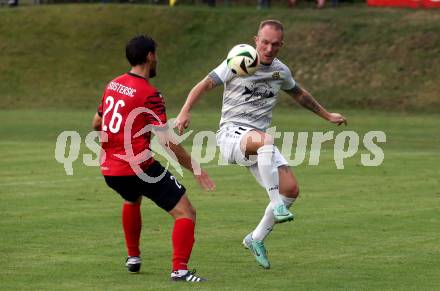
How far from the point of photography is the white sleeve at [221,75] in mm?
12867

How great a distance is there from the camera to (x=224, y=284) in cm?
1150

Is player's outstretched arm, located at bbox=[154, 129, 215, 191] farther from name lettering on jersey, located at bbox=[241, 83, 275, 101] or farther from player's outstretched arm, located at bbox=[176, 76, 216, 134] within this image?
name lettering on jersey, located at bbox=[241, 83, 275, 101]

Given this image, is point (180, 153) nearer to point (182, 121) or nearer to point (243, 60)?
point (182, 121)

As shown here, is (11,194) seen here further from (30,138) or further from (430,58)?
(430,58)

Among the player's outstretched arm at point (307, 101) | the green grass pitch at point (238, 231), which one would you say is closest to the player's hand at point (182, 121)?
the green grass pitch at point (238, 231)

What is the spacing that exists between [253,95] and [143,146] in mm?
1974

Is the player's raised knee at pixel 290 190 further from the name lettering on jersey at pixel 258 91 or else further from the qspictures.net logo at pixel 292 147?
the qspictures.net logo at pixel 292 147

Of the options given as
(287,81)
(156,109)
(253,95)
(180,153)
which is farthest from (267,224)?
(156,109)

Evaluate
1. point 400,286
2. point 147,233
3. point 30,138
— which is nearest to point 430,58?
point 30,138

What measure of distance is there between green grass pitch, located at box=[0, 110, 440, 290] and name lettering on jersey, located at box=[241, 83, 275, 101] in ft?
5.85

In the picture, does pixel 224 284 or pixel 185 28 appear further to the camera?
pixel 185 28

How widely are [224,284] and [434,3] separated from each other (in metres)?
45.4

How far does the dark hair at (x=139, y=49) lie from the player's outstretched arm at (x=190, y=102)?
2.36 ft

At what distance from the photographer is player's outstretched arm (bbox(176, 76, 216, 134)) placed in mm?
12062
